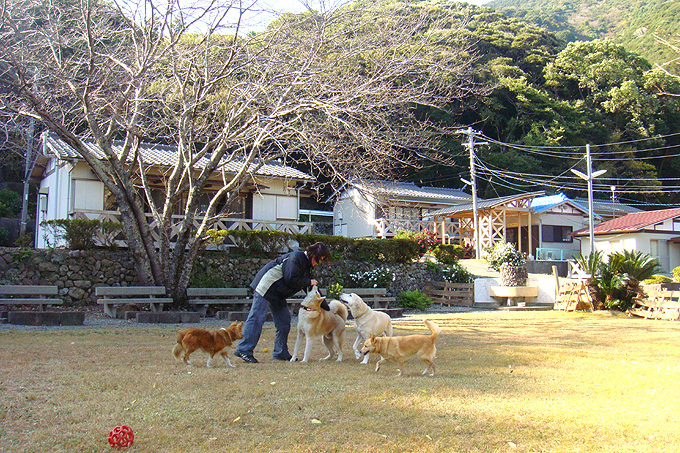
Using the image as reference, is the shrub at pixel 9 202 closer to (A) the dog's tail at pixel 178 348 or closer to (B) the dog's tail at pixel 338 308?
(A) the dog's tail at pixel 178 348

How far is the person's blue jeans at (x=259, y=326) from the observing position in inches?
262

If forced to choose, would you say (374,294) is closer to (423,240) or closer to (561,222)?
(423,240)

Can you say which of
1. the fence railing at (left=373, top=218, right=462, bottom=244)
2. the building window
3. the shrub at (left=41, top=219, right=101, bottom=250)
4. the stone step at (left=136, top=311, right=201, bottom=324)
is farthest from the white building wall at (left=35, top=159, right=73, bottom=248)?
the building window

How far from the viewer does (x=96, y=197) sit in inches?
787

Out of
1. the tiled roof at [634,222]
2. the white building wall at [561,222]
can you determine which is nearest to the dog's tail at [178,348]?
the tiled roof at [634,222]

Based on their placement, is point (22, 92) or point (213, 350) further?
point (22, 92)

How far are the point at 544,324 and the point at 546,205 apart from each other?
78.2 feet

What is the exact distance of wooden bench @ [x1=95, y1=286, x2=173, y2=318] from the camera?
12829mm

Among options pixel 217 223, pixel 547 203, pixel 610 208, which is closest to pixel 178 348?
pixel 217 223

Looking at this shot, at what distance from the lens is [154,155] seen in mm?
21438

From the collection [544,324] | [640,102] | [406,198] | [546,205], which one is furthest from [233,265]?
[640,102]

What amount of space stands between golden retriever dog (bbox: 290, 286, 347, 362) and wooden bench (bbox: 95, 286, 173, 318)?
728 centimetres

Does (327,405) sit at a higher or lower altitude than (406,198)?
lower

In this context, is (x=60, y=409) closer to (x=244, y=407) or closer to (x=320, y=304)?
(x=244, y=407)
